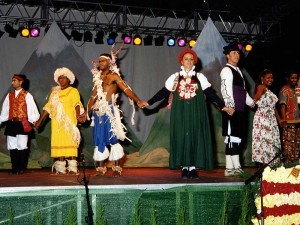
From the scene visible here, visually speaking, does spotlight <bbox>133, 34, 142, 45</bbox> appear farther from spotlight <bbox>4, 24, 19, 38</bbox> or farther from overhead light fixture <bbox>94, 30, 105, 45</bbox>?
spotlight <bbox>4, 24, 19, 38</bbox>

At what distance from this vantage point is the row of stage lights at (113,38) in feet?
38.2

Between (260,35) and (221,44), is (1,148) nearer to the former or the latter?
(221,44)

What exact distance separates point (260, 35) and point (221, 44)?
4.33ft

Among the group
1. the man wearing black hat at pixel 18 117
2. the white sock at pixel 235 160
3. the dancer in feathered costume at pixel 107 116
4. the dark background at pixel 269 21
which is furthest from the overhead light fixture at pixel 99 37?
the white sock at pixel 235 160

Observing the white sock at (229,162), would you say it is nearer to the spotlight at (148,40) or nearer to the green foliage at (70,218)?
the green foliage at (70,218)

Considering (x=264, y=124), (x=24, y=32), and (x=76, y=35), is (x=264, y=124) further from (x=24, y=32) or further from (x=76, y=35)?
(x=24, y=32)

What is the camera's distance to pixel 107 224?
5492 mm

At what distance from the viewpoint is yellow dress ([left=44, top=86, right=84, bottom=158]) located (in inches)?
328

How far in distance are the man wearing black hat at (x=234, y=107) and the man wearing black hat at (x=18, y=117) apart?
3.45m

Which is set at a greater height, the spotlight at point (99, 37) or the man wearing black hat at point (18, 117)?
the spotlight at point (99, 37)

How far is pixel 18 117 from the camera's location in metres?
9.02

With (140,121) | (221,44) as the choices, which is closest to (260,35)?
(221,44)

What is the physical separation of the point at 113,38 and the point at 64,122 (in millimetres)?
4292

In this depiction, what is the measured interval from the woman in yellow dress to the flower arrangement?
12.1ft
